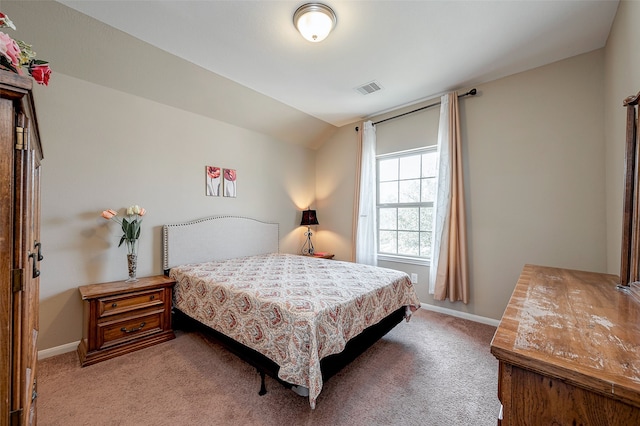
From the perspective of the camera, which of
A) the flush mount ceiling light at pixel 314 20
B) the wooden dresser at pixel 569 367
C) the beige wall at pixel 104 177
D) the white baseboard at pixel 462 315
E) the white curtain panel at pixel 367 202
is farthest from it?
the white curtain panel at pixel 367 202

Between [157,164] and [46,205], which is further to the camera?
[157,164]

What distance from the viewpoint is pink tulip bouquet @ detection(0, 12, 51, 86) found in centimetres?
71

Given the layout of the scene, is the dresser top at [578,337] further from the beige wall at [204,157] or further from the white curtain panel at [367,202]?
the white curtain panel at [367,202]

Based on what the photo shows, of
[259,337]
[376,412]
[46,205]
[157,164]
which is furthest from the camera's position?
[157,164]

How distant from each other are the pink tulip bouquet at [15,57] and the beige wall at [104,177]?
6.08 ft

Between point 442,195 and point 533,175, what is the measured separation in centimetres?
87

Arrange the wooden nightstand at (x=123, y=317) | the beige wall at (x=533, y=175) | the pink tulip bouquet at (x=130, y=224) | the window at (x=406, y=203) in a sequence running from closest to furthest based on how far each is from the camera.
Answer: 1. the wooden nightstand at (x=123, y=317)
2. the beige wall at (x=533, y=175)
3. the pink tulip bouquet at (x=130, y=224)
4. the window at (x=406, y=203)

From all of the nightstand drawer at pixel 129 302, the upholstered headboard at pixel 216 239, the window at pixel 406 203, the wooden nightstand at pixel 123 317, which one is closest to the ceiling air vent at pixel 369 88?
the window at pixel 406 203

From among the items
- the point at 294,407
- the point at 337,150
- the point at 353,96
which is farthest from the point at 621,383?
the point at 337,150

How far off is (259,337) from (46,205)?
2208 millimetres

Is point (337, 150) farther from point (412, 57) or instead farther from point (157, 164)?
point (157, 164)

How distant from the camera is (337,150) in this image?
443 centimetres

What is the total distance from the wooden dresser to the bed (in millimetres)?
961

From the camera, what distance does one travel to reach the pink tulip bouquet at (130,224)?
8.06 feet
